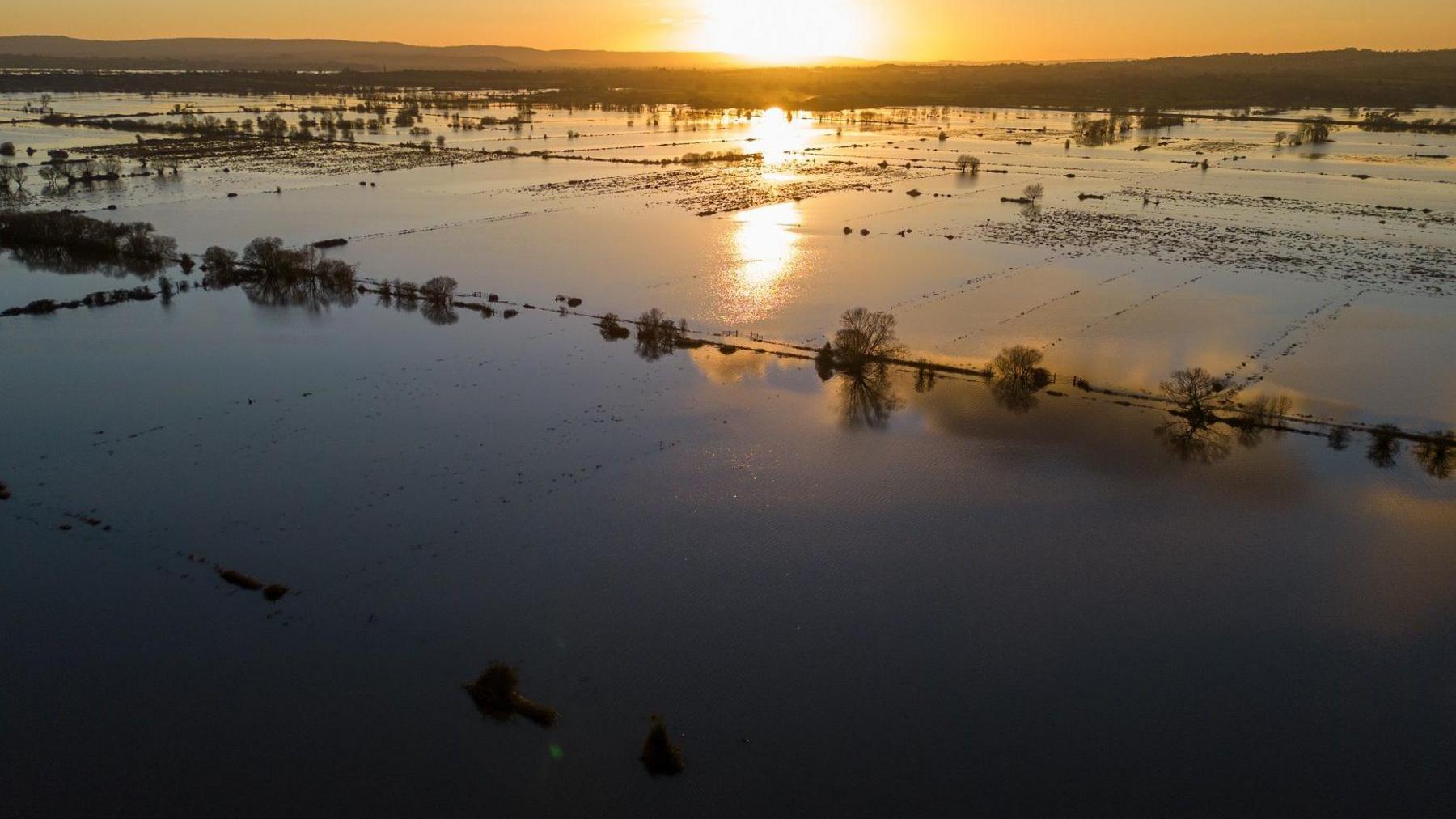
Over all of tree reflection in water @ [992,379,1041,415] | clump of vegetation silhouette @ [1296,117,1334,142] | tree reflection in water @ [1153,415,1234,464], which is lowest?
tree reflection in water @ [1153,415,1234,464]

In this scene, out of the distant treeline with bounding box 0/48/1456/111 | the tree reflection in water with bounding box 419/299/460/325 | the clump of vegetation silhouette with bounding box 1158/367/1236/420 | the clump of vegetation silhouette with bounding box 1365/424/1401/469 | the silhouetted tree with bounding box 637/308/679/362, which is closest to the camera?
the clump of vegetation silhouette with bounding box 1365/424/1401/469

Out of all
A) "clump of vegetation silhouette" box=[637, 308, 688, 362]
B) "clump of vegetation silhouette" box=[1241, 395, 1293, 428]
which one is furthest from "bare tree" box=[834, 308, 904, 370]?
"clump of vegetation silhouette" box=[1241, 395, 1293, 428]

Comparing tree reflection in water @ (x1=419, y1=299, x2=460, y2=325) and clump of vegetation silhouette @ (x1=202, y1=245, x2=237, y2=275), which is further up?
clump of vegetation silhouette @ (x1=202, y1=245, x2=237, y2=275)

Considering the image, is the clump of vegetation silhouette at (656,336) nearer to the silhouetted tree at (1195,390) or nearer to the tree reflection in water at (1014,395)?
the tree reflection in water at (1014,395)

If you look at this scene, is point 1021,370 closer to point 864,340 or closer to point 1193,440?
point 864,340

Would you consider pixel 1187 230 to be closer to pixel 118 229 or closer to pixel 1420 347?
pixel 1420 347

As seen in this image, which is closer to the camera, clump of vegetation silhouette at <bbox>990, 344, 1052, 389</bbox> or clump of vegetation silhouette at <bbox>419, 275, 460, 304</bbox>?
clump of vegetation silhouette at <bbox>990, 344, 1052, 389</bbox>

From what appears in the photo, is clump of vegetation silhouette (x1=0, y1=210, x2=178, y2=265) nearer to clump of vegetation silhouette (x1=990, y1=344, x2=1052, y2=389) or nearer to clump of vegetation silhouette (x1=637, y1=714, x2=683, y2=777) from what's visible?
clump of vegetation silhouette (x1=990, y1=344, x2=1052, y2=389)
